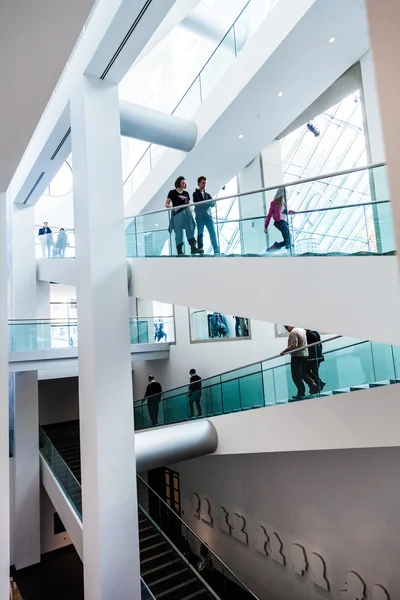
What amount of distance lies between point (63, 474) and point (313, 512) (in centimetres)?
575

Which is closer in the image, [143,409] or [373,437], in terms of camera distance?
[373,437]

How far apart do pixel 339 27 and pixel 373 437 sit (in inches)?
258

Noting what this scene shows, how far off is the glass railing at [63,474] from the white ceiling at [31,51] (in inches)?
306

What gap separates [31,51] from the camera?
182 cm

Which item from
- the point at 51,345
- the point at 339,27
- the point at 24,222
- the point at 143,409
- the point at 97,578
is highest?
the point at 339,27

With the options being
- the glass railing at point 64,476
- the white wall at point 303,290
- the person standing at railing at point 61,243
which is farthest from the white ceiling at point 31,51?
the person standing at railing at point 61,243

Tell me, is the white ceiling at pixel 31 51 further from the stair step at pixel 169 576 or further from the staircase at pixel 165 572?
the stair step at pixel 169 576

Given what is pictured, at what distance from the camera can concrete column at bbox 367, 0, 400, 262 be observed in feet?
1.84

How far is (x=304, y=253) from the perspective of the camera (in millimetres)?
4309

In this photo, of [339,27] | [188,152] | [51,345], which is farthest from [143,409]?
[339,27]

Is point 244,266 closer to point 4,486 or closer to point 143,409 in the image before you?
point 4,486

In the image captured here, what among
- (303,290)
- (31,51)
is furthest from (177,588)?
(31,51)

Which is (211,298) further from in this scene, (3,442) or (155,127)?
(155,127)

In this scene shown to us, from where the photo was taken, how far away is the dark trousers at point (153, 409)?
9562 millimetres
